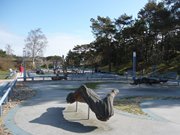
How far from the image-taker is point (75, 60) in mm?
63406

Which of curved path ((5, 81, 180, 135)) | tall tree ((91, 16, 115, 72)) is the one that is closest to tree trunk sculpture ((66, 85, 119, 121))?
curved path ((5, 81, 180, 135))

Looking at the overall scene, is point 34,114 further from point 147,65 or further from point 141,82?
point 147,65

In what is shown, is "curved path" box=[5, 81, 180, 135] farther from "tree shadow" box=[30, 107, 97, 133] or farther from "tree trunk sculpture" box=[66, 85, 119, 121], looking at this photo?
"tree trunk sculpture" box=[66, 85, 119, 121]

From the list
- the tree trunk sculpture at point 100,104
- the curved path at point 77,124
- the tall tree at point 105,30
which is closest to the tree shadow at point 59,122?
the curved path at point 77,124

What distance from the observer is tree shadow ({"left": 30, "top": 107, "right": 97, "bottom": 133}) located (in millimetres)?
8477

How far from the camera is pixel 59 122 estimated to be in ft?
30.8

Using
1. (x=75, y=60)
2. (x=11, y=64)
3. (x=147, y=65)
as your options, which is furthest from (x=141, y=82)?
(x=11, y=64)

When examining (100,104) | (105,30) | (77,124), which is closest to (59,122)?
(77,124)

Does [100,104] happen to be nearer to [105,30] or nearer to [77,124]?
[77,124]

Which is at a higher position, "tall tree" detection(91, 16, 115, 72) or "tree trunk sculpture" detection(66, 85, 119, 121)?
"tall tree" detection(91, 16, 115, 72)

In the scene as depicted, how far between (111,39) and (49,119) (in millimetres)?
43999

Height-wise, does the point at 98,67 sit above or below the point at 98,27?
below

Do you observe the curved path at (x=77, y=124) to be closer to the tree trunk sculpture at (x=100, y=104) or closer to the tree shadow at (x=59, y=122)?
the tree shadow at (x=59, y=122)

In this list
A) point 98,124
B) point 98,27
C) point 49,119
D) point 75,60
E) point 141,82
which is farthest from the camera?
point 75,60
